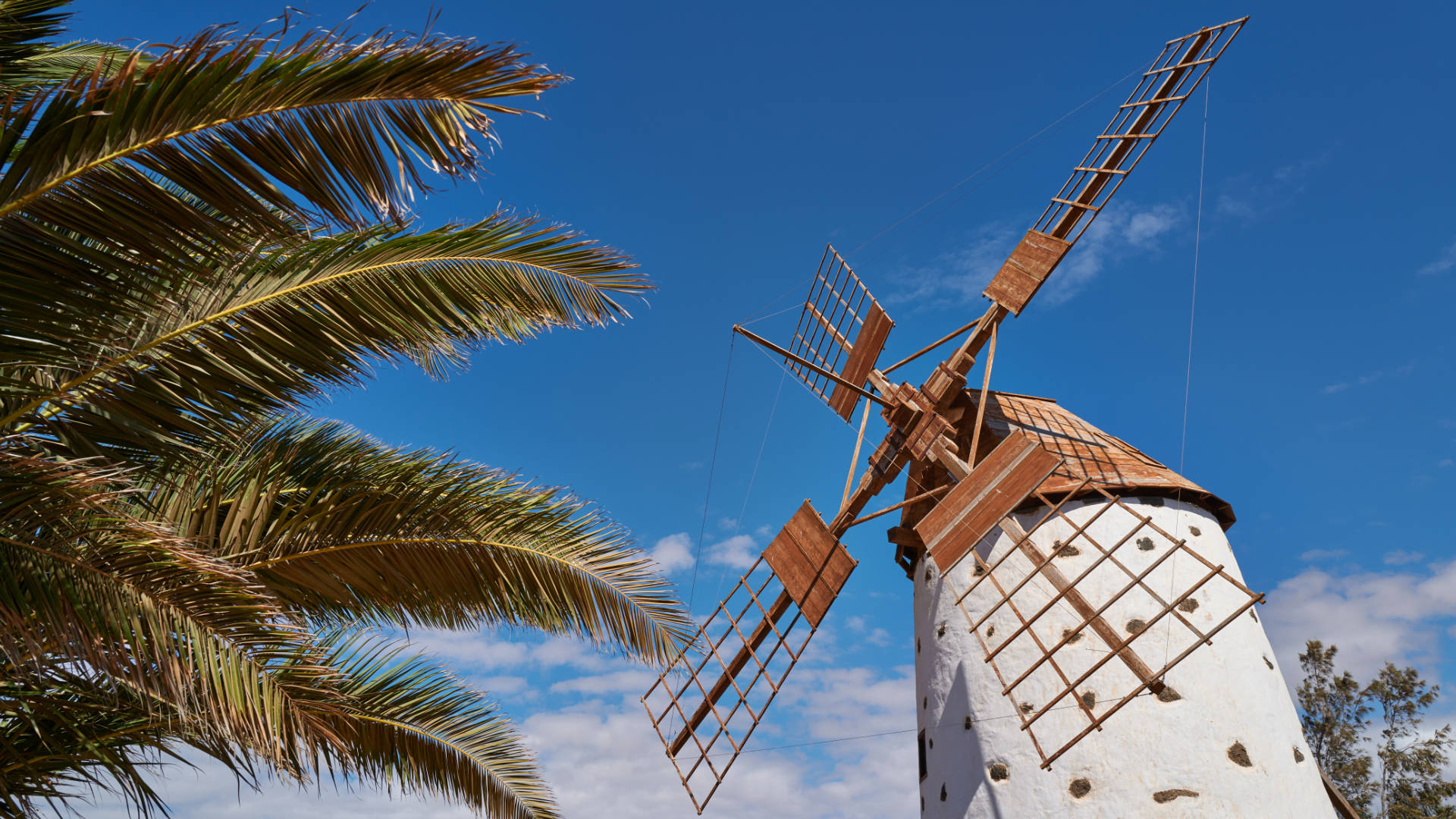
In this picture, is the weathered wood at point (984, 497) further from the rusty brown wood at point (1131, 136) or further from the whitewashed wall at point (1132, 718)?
the rusty brown wood at point (1131, 136)

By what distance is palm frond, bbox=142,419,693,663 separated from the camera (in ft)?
13.0

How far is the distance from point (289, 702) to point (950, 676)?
16.2 ft

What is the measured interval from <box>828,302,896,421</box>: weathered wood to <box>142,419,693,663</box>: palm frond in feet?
13.8

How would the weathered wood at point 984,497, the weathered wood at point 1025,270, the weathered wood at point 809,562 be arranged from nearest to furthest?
the weathered wood at point 984,497, the weathered wood at point 809,562, the weathered wood at point 1025,270

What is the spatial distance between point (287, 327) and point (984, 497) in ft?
14.4

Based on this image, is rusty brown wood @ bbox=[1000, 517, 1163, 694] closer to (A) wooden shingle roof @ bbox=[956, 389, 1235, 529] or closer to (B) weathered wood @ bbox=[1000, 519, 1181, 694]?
(B) weathered wood @ bbox=[1000, 519, 1181, 694]

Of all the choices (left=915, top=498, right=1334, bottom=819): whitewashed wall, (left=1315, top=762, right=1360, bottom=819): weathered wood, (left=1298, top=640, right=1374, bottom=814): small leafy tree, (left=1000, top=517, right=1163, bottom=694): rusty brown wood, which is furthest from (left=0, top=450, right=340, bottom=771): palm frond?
Result: (left=1298, top=640, right=1374, bottom=814): small leafy tree

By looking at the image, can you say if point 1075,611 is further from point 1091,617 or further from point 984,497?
point 984,497

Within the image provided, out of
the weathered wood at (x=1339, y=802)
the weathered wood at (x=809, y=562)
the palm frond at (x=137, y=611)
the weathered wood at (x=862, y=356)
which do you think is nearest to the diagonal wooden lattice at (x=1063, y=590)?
the weathered wood at (x=809, y=562)

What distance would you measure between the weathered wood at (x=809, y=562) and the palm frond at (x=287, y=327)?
4109 mm

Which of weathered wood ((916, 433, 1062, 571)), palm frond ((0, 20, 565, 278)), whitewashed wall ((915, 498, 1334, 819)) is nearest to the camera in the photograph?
palm frond ((0, 20, 565, 278))

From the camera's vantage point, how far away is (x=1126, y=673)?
238 inches

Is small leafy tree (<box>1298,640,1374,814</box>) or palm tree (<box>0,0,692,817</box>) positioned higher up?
small leafy tree (<box>1298,640,1374,814</box>)

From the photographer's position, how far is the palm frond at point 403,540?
3963 millimetres
